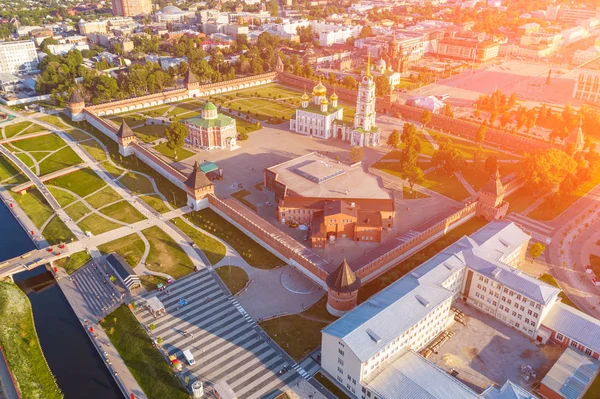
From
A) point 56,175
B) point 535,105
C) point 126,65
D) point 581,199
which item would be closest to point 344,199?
point 581,199

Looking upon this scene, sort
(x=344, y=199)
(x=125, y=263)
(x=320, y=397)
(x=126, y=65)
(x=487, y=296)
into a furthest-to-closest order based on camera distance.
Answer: (x=126, y=65)
(x=344, y=199)
(x=125, y=263)
(x=487, y=296)
(x=320, y=397)

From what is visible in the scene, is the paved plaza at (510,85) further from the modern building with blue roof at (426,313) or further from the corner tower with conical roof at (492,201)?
the modern building with blue roof at (426,313)

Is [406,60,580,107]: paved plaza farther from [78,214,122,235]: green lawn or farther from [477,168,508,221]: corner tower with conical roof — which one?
[78,214,122,235]: green lawn

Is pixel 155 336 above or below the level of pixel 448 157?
below

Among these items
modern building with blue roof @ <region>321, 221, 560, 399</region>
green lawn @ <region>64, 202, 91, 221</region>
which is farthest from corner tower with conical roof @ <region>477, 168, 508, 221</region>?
green lawn @ <region>64, 202, 91, 221</region>

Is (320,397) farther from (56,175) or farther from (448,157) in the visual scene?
(56,175)
